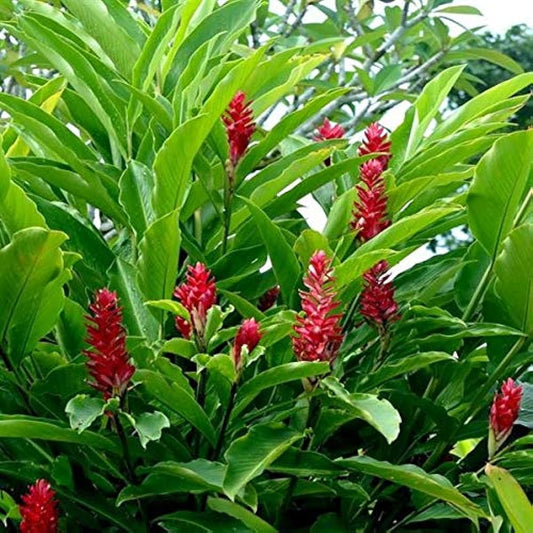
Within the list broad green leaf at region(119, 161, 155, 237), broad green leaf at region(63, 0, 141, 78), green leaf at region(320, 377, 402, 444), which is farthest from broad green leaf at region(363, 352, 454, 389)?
broad green leaf at region(63, 0, 141, 78)

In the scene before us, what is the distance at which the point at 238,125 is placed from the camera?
113 cm

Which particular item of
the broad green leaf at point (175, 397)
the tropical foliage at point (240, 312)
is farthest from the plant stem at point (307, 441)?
the broad green leaf at point (175, 397)

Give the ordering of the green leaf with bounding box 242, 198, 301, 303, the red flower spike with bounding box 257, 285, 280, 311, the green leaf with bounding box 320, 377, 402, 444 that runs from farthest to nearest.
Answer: the red flower spike with bounding box 257, 285, 280, 311, the green leaf with bounding box 242, 198, 301, 303, the green leaf with bounding box 320, 377, 402, 444

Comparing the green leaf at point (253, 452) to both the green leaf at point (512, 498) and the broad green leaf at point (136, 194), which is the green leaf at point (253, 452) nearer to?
the green leaf at point (512, 498)

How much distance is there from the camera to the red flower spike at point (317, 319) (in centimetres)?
92

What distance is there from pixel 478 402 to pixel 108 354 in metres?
0.47

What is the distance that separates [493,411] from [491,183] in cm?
27

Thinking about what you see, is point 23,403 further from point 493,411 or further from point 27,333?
point 493,411

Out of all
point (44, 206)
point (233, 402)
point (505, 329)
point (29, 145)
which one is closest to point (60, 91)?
point (29, 145)

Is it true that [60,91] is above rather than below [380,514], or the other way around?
above

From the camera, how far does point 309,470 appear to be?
3.34 ft

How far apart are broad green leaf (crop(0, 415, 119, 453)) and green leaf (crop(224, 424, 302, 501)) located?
0.49 ft

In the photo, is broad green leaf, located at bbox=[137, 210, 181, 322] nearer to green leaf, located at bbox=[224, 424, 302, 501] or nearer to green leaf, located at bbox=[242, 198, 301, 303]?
green leaf, located at bbox=[242, 198, 301, 303]

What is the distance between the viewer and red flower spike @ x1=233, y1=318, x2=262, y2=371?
0.93 metres
